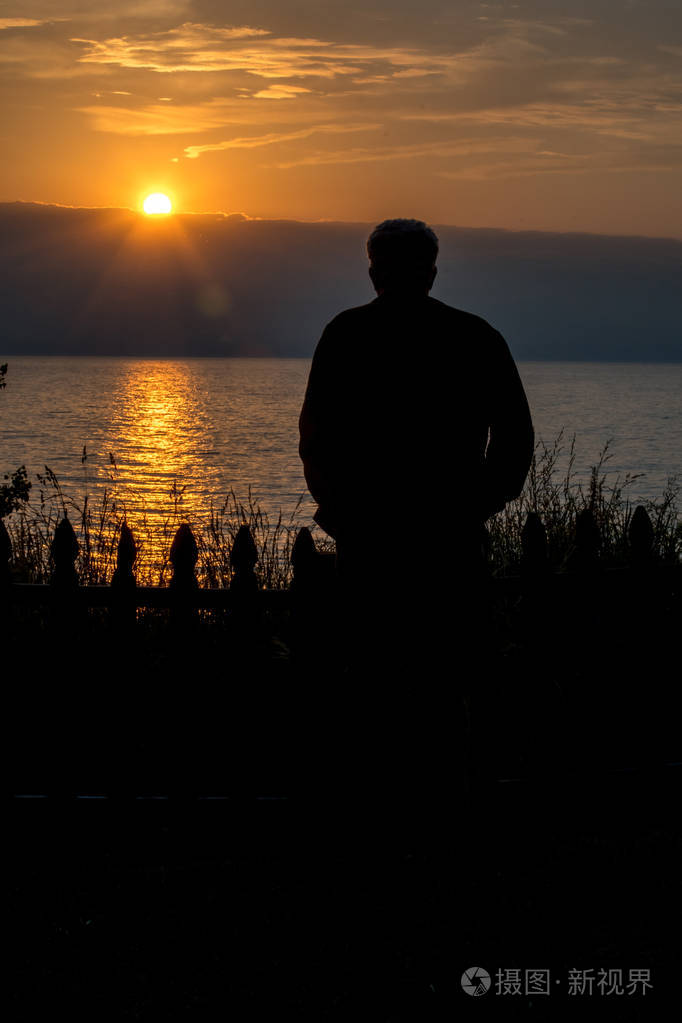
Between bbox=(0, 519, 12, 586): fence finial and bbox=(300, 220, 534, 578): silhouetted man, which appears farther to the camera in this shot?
bbox=(0, 519, 12, 586): fence finial

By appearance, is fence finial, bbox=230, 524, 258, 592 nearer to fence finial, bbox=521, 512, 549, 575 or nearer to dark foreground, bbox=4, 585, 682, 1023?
dark foreground, bbox=4, 585, 682, 1023

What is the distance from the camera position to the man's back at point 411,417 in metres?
3.69

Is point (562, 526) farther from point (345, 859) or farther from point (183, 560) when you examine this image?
point (183, 560)

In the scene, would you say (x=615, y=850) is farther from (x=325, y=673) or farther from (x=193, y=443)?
(x=193, y=443)

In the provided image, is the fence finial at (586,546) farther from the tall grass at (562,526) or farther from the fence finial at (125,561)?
the tall grass at (562,526)

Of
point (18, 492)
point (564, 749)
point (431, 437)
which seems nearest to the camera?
point (431, 437)

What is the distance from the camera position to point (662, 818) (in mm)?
4809

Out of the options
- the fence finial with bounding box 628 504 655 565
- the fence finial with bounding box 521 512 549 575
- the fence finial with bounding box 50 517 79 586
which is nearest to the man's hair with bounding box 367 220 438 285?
the fence finial with bounding box 521 512 549 575

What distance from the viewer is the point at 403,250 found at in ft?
12.0

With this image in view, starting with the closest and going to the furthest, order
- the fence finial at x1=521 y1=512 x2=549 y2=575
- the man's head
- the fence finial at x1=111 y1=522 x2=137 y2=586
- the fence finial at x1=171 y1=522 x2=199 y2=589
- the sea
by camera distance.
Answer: the man's head < the fence finial at x1=171 y1=522 x2=199 y2=589 < the fence finial at x1=111 y1=522 x2=137 y2=586 < the fence finial at x1=521 y1=512 x2=549 y2=575 < the sea

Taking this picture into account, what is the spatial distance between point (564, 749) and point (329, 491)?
182 centimetres

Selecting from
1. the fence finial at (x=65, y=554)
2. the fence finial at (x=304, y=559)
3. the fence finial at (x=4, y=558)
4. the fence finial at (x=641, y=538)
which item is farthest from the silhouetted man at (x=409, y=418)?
the fence finial at (x=4, y=558)

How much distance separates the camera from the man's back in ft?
12.1

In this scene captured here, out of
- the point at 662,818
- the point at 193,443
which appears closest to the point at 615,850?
the point at 662,818
